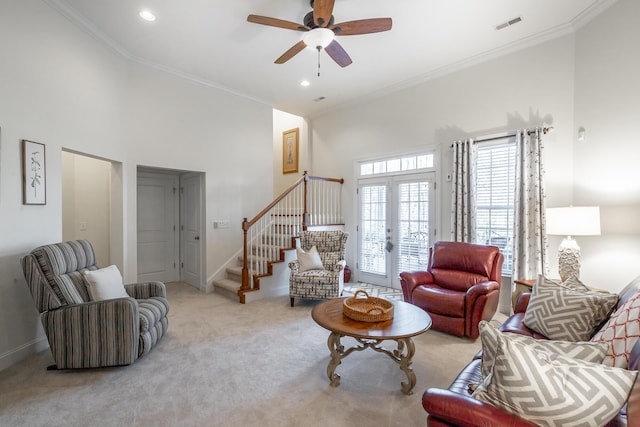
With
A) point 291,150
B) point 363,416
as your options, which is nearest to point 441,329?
point 363,416

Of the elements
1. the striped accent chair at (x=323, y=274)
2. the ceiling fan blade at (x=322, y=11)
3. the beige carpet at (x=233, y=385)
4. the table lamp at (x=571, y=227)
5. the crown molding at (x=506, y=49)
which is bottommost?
the beige carpet at (x=233, y=385)

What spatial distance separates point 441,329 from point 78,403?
330cm

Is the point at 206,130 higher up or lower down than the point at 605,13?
lower down

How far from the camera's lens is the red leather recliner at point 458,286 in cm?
303

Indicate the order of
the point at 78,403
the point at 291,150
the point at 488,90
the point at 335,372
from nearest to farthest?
the point at 78,403
the point at 335,372
the point at 488,90
the point at 291,150

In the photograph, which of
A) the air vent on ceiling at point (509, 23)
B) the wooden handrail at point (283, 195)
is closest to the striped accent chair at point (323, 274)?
the wooden handrail at point (283, 195)

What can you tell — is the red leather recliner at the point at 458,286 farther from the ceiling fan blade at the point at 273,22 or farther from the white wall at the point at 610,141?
the ceiling fan blade at the point at 273,22

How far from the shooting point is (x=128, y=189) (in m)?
4.18

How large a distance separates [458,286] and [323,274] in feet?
5.83

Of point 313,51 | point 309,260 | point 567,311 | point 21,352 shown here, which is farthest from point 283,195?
point 567,311

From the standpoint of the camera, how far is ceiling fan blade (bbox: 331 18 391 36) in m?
2.68

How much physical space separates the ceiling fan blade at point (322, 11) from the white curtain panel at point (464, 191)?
101 inches

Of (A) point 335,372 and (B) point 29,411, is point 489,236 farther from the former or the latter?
(B) point 29,411

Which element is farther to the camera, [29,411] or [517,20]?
[517,20]
